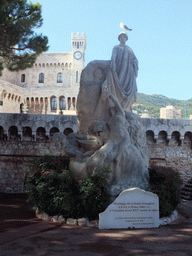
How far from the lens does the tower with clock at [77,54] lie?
41.0m

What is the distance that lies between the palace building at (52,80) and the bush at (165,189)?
3336cm

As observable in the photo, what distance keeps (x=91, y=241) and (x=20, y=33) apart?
1035cm

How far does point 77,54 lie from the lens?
41.5 m

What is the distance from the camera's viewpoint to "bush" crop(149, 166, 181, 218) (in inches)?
188

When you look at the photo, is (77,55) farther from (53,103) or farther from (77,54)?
(53,103)

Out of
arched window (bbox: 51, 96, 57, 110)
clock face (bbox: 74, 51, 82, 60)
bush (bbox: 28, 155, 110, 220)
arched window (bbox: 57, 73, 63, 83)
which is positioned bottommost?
bush (bbox: 28, 155, 110, 220)

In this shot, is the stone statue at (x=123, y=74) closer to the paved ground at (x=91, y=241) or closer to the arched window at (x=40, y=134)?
the paved ground at (x=91, y=241)

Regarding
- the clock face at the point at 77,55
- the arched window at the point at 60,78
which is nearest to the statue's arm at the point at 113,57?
the arched window at the point at 60,78

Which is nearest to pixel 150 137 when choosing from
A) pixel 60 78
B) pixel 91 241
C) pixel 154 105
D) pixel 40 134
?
pixel 40 134

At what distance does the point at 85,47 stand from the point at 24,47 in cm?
3232

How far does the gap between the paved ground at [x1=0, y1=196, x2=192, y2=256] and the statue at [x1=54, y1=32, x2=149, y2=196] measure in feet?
3.78

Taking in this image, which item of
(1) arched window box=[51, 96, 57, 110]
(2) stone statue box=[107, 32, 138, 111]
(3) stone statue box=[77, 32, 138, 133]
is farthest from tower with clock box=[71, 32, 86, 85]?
(3) stone statue box=[77, 32, 138, 133]

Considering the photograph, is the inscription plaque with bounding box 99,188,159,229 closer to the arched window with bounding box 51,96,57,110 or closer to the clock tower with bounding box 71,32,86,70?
the arched window with bounding box 51,96,57,110

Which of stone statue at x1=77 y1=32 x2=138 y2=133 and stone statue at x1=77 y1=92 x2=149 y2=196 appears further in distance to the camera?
stone statue at x1=77 y1=32 x2=138 y2=133
